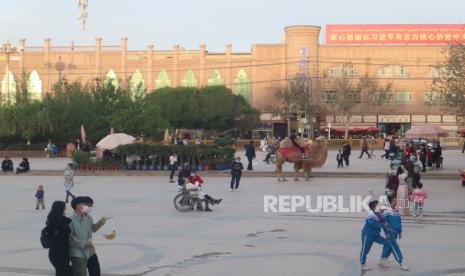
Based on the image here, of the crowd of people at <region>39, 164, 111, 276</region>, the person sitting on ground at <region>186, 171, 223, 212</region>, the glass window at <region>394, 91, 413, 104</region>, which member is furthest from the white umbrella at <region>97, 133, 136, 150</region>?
the glass window at <region>394, 91, 413, 104</region>

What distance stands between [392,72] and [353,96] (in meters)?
6.35

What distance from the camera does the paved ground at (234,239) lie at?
1087 centimetres

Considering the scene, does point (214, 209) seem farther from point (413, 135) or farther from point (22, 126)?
point (22, 126)

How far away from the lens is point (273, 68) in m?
75.1

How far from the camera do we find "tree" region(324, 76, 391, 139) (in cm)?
6856

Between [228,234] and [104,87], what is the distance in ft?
133

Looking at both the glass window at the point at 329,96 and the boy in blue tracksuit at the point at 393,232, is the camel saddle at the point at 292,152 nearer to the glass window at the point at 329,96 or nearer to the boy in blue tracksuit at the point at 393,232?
the boy in blue tracksuit at the point at 393,232

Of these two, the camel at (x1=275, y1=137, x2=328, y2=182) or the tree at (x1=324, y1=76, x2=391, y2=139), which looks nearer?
the camel at (x1=275, y1=137, x2=328, y2=182)

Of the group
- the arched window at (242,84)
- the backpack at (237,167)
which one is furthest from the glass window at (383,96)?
the backpack at (237,167)

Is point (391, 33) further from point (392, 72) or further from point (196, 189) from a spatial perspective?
point (196, 189)

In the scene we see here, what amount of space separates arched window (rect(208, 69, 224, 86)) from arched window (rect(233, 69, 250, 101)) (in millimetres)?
1792

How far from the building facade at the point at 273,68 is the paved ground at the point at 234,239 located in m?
51.4

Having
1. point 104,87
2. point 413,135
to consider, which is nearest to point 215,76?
point 104,87

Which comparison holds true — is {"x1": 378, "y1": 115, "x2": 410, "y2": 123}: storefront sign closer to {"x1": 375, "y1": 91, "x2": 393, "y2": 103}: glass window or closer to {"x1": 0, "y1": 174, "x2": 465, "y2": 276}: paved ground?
{"x1": 375, "y1": 91, "x2": 393, "y2": 103}: glass window
